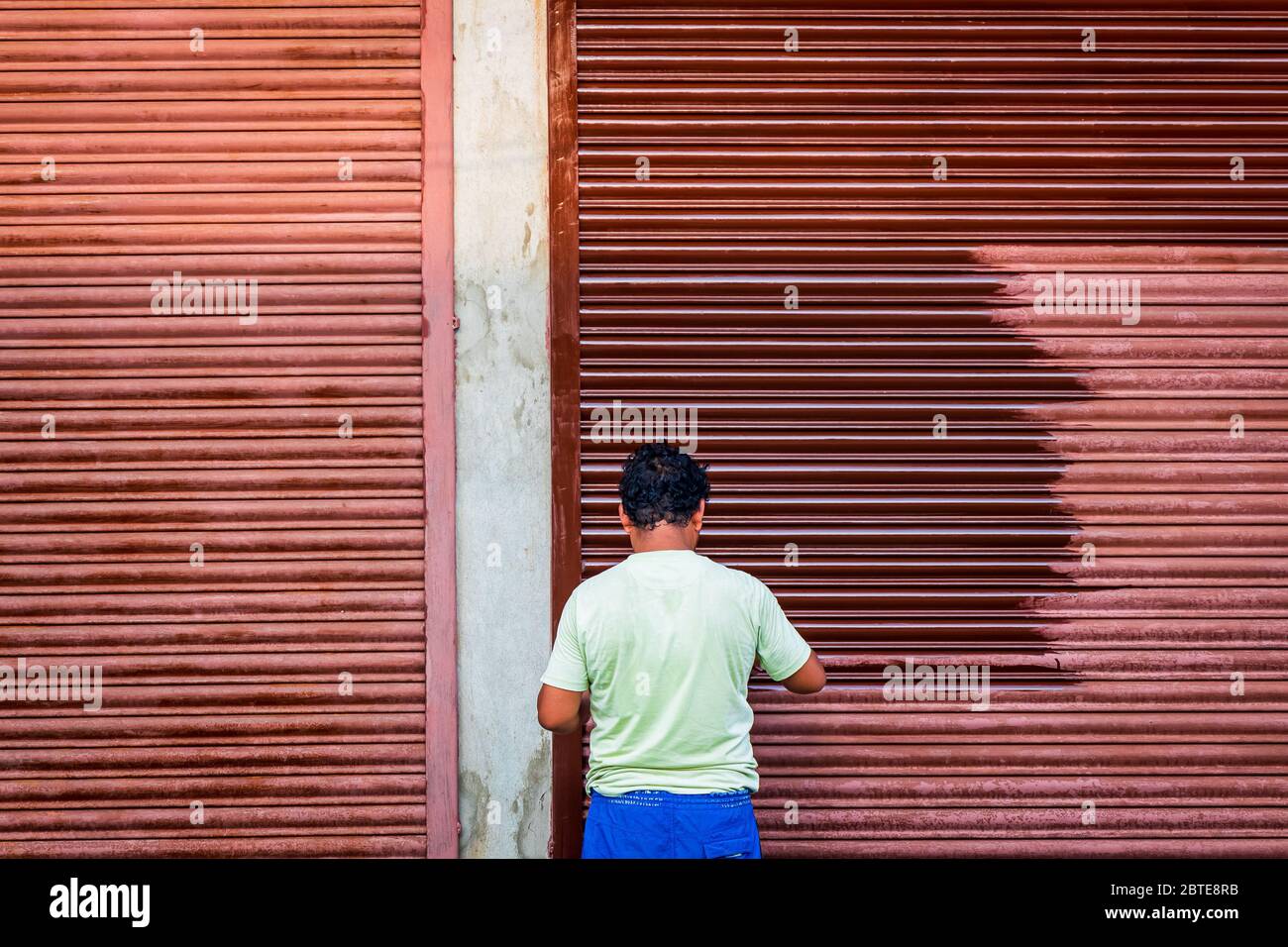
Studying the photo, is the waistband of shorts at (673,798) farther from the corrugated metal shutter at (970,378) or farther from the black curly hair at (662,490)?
the corrugated metal shutter at (970,378)

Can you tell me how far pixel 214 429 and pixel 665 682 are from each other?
7.14 feet

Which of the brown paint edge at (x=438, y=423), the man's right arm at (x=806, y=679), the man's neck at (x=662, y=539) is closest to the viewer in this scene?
the man's neck at (x=662, y=539)

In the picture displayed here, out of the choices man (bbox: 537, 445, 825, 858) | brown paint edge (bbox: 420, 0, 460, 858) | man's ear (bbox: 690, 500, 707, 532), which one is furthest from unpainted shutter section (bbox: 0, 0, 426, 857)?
man's ear (bbox: 690, 500, 707, 532)

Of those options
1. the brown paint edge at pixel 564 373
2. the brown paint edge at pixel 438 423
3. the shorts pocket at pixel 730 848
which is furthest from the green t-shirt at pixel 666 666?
the brown paint edge at pixel 438 423

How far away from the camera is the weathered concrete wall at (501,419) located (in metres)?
3.54

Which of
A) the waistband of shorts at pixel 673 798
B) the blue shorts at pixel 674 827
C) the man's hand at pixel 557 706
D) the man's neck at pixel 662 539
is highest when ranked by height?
the man's neck at pixel 662 539

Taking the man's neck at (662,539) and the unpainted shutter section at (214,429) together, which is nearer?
the man's neck at (662,539)

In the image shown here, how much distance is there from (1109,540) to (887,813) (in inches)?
53.5

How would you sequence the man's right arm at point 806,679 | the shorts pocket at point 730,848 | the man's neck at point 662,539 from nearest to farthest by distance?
the shorts pocket at point 730,848 < the man's neck at point 662,539 < the man's right arm at point 806,679

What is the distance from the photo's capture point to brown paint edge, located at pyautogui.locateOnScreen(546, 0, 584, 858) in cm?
352

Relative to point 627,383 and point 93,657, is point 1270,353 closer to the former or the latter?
point 627,383

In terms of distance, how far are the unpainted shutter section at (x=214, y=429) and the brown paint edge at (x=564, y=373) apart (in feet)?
1.69

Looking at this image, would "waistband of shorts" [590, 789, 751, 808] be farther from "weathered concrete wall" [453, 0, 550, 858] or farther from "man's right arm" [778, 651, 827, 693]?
"weathered concrete wall" [453, 0, 550, 858]

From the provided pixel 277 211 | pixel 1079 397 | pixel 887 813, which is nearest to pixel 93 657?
pixel 277 211
